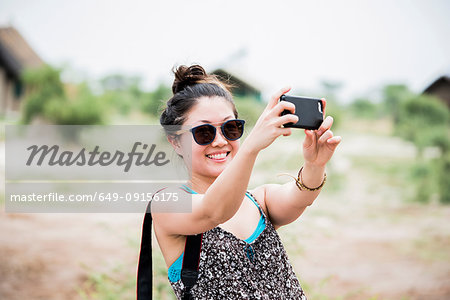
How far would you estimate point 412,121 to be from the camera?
1152 cm

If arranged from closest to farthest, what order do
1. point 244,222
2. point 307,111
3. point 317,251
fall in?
point 307,111 < point 244,222 < point 317,251

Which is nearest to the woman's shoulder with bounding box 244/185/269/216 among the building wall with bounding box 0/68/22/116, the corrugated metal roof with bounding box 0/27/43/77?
the corrugated metal roof with bounding box 0/27/43/77

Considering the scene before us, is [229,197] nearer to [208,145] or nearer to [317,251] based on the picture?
[208,145]

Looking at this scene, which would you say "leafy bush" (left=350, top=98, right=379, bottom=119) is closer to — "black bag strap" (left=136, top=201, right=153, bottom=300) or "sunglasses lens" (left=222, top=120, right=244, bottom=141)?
"sunglasses lens" (left=222, top=120, right=244, bottom=141)

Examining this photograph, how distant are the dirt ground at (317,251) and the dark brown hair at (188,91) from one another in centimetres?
203

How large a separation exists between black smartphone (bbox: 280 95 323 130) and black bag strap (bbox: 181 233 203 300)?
48cm

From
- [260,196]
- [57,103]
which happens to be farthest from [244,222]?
[57,103]

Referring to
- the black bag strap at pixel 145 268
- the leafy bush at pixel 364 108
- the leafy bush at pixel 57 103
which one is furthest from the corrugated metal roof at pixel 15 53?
the black bag strap at pixel 145 268

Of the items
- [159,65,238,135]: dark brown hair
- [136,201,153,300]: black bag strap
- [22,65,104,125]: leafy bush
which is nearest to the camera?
[136,201,153,300]: black bag strap

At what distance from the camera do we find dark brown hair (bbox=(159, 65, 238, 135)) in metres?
1.56

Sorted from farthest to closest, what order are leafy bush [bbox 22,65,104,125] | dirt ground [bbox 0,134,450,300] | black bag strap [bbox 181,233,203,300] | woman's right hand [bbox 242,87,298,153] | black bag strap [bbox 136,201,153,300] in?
leafy bush [bbox 22,65,104,125] → dirt ground [bbox 0,134,450,300] → black bag strap [bbox 136,201,153,300] → black bag strap [bbox 181,233,203,300] → woman's right hand [bbox 242,87,298,153]

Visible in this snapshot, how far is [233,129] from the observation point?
148 cm

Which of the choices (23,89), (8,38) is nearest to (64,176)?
(23,89)

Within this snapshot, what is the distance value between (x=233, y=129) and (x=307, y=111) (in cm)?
33
